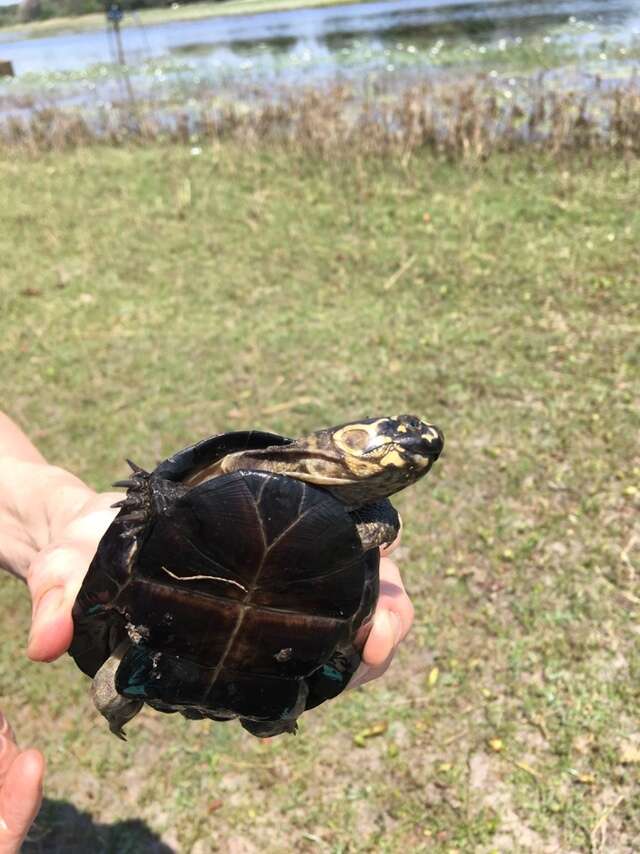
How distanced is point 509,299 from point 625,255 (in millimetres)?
1481

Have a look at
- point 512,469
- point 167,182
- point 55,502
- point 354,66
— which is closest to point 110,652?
point 55,502

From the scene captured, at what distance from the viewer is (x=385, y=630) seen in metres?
2.27

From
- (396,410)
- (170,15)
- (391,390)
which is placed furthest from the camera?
(170,15)

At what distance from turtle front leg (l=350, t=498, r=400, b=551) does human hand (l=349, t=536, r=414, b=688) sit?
18 cm

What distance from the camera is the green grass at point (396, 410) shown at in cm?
328

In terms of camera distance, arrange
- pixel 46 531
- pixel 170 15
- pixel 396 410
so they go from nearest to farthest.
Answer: pixel 46 531
pixel 396 410
pixel 170 15

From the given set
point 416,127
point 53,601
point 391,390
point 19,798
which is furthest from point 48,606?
point 416,127

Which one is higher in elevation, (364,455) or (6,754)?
(364,455)

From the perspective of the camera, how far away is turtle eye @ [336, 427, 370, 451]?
221 cm

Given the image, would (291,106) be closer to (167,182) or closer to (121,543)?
(167,182)

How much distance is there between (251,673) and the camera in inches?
82.1

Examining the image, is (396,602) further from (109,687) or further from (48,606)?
(48,606)

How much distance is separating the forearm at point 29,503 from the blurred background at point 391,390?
4.77 ft

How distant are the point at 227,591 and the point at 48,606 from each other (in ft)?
1.74
